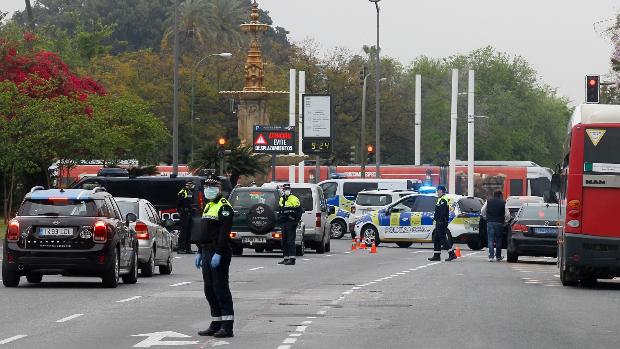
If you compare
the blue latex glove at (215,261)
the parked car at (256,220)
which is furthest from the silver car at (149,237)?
the blue latex glove at (215,261)

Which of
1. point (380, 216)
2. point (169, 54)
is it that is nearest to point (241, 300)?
point (380, 216)

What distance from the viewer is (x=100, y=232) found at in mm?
23875

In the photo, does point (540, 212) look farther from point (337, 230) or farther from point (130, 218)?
point (337, 230)

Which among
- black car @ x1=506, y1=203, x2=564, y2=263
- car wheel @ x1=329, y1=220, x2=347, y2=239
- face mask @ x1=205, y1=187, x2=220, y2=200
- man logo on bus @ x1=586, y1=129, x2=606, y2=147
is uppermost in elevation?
man logo on bus @ x1=586, y1=129, x2=606, y2=147

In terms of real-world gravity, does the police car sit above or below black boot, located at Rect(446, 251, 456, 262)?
above

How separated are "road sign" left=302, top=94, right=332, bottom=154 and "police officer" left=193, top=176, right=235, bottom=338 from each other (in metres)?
56.2

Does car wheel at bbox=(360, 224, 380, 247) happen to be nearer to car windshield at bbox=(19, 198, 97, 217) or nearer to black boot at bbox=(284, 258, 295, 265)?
black boot at bbox=(284, 258, 295, 265)

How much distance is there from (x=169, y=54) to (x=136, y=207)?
7857 cm

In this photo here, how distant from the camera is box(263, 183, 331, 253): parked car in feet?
140

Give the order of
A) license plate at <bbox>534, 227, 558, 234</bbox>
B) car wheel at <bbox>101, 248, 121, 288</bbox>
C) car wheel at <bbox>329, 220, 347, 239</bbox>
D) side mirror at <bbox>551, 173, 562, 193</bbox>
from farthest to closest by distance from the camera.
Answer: car wheel at <bbox>329, 220, 347, 239</bbox>, license plate at <bbox>534, 227, 558, 234</bbox>, side mirror at <bbox>551, 173, 562, 193</bbox>, car wheel at <bbox>101, 248, 121, 288</bbox>

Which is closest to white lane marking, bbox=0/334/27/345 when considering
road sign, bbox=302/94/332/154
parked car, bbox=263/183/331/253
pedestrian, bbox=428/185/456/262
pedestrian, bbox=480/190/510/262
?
pedestrian, bbox=428/185/456/262

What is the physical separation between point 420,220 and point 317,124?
27335mm

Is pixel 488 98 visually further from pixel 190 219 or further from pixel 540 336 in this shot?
pixel 540 336

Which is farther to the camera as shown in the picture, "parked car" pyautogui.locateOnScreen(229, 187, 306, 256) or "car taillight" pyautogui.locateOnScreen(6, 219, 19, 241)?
"parked car" pyautogui.locateOnScreen(229, 187, 306, 256)
